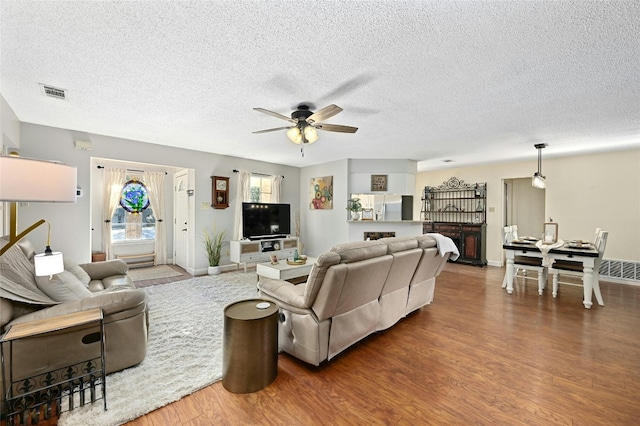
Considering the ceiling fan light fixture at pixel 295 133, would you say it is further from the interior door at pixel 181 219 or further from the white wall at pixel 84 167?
the interior door at pixel 181 219

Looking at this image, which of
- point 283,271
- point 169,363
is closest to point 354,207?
point 283,271

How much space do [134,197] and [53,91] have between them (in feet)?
13.6

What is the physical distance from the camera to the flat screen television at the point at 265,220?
19.5 ft

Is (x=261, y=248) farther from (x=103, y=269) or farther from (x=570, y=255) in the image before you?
(x=570, y=255)

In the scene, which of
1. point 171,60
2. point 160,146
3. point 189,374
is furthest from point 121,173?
point 189,374

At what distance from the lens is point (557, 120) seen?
3.45 metres

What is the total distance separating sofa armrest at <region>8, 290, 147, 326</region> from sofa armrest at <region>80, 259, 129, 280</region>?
1637mm

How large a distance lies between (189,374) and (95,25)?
2502 millimetres

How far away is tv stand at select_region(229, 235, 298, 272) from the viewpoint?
5.74 metres

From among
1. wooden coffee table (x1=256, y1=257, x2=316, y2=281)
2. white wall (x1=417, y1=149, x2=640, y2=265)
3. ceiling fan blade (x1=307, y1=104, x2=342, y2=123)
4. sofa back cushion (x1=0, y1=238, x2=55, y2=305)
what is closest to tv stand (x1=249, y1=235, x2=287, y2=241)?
wooden coffee table (x1=256, y1=257, x2=316, y2=281)

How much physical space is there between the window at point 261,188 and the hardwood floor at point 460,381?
453 centimetres

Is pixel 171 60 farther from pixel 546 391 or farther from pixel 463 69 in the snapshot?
pixel 546 391

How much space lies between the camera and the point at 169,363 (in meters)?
2.31

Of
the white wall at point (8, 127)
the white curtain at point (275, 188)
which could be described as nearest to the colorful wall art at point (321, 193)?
the white curtain at point (275, 188)
